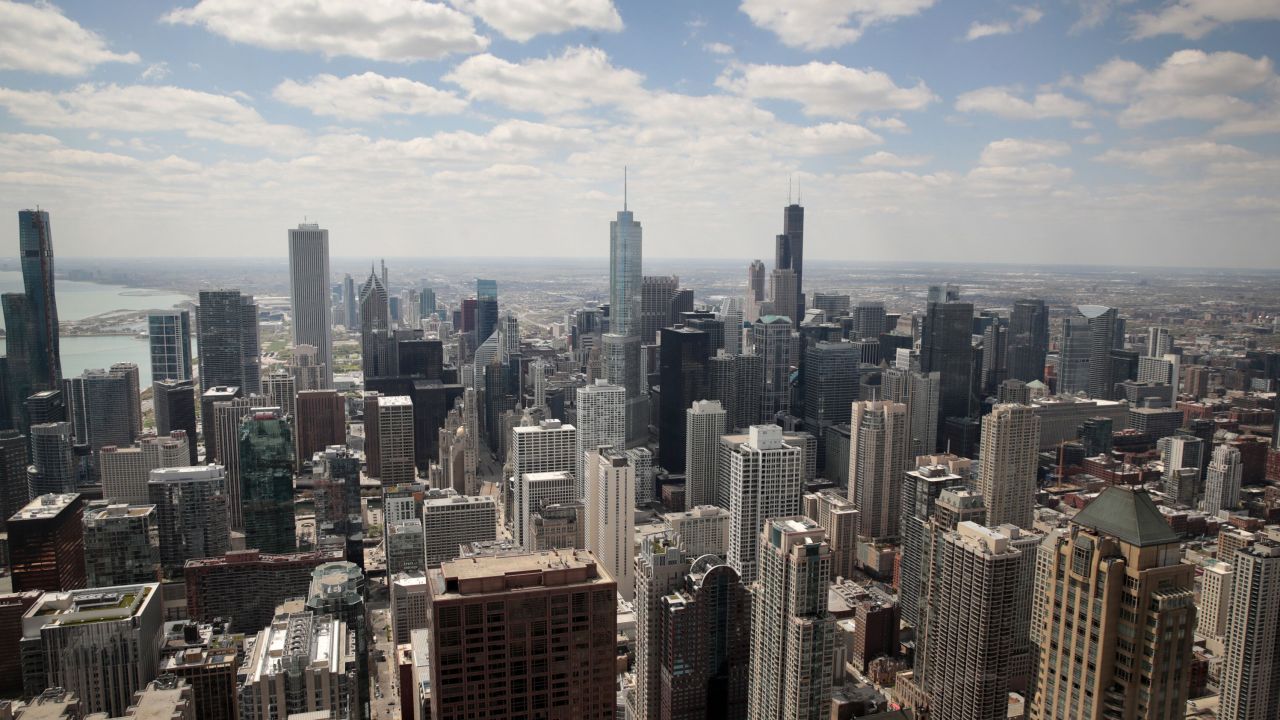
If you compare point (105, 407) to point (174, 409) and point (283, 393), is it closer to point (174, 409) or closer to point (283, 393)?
point (174, 409)

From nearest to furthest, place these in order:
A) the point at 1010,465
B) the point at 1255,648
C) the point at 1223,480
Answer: the point at 1255,648, the point at 1223,480, the point at 1010,465

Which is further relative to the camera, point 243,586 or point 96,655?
point 243,586

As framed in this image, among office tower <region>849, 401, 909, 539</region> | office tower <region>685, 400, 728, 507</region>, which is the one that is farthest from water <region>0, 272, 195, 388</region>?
office tower <region>849, 401, 909, 539</region>

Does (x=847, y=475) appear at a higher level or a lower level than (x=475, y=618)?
lower

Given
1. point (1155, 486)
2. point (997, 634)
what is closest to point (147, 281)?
point (997, 634)

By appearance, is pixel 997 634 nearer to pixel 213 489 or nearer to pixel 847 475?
pixel 847 475

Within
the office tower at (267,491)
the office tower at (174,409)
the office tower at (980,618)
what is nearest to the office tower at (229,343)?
the office tower at (174,409)

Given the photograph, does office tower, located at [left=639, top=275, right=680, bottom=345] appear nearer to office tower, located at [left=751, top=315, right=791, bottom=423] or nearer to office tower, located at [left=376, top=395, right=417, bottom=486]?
office tower, located at [left=751, top=315, right=791, bottom=423]

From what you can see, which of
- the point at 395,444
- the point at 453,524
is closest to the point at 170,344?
the point at 395,444
